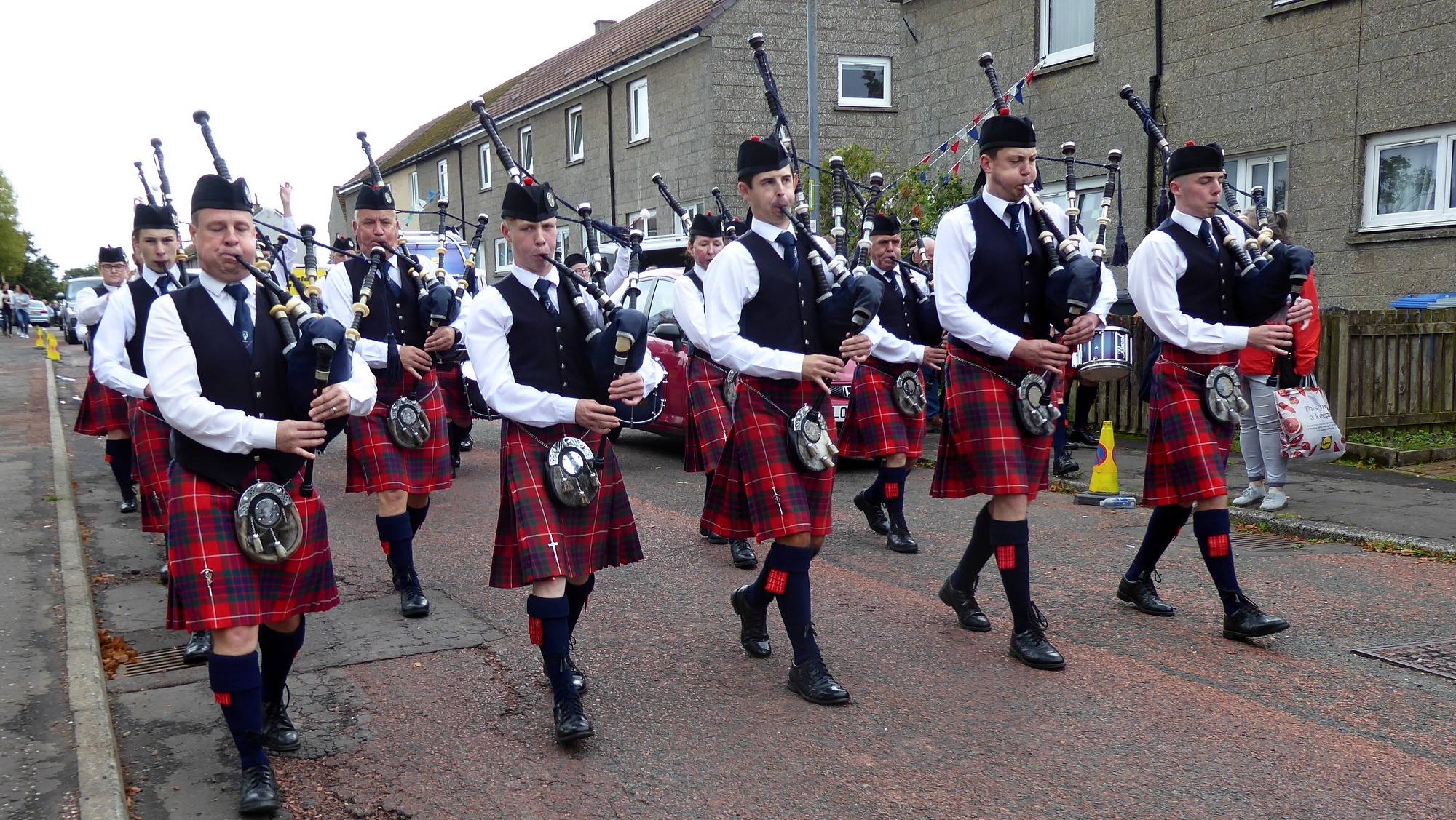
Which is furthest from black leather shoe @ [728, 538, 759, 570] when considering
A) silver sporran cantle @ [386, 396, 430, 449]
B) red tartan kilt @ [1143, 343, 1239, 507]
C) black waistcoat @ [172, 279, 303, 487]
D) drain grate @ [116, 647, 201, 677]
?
black waistcoat @ [172, 279, 303, 487]

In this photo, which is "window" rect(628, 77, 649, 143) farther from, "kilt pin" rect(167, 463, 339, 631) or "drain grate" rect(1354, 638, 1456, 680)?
"kilt pin" rect(167, 463, 339, 631)

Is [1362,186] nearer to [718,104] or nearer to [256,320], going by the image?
[256,320]

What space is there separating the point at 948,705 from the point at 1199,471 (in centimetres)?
165

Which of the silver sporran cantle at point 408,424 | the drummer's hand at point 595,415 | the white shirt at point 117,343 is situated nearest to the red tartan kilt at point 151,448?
the white shirt at point 117,343

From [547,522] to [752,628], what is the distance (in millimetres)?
1237

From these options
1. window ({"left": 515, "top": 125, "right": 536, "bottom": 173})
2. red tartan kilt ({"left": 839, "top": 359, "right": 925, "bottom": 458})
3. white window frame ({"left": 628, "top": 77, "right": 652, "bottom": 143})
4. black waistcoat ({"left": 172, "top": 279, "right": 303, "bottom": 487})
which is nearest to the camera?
black waistcoat ({"left": 172, "top": 279, "right": 303, "bottom": 487})

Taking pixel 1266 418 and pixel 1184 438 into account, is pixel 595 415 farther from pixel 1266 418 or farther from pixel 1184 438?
pixel 1266 418

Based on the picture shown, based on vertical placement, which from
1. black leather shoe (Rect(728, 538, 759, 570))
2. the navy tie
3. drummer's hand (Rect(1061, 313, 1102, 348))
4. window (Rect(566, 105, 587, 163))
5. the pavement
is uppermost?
window (Rect(566, 105, 587, 163))

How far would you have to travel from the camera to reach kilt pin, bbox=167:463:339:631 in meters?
3.46

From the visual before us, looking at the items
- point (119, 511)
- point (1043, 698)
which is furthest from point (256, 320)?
point (119, 511)

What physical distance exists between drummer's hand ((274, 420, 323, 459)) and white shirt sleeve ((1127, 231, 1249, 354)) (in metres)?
3.34

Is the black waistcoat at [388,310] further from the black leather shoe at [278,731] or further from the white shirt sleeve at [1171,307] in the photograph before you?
the white shirt sleeve at [1171,307]

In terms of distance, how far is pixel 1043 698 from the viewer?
4277 millimetres

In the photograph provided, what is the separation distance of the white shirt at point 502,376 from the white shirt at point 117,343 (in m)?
2.29
